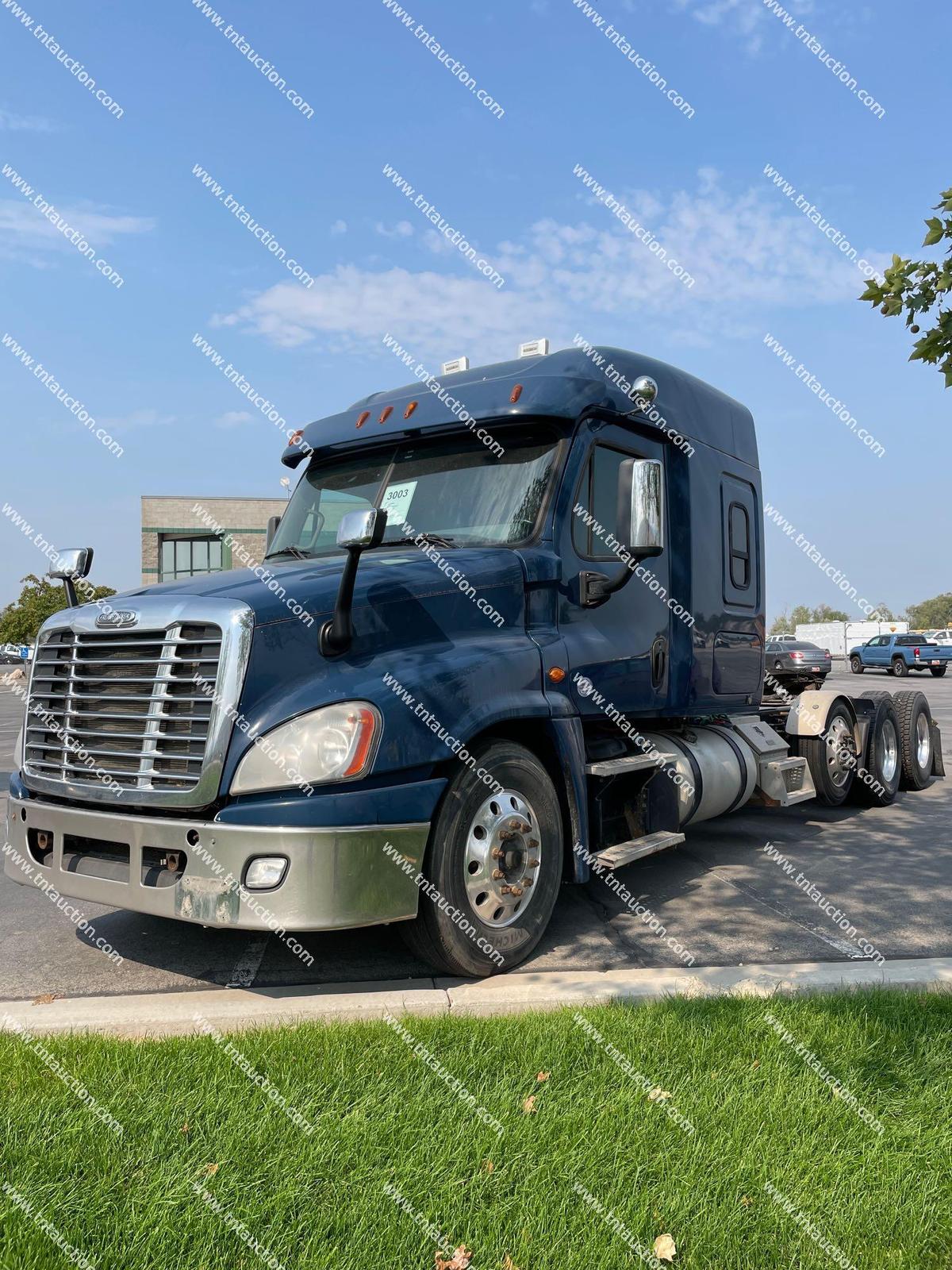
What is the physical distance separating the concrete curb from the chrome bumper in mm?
324

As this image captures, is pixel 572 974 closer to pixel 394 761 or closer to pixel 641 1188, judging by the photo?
pixel 394 761

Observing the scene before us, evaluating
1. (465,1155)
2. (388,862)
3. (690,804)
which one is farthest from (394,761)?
(690,804)

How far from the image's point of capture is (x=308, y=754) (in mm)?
3906

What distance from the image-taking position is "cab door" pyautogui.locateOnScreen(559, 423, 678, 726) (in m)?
5.33

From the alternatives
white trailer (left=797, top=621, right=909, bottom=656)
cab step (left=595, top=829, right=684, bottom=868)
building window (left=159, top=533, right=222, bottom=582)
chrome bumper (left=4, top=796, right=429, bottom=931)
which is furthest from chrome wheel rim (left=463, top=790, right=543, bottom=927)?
white trailer (left=797, top=621, right=909, bottom=656)

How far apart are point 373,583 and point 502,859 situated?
1355 mm

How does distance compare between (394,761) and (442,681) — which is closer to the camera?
(394,761)

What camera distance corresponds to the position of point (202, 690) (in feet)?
13.1

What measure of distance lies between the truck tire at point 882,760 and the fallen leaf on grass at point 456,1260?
7501 millimetres

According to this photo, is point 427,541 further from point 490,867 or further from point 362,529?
point 490,867

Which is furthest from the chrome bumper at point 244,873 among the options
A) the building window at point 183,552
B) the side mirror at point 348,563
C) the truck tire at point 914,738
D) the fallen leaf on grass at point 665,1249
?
the building window at point 183,552

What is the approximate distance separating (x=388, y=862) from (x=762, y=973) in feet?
5.45

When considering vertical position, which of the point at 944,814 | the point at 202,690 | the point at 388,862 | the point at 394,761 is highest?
the point at 202,690
